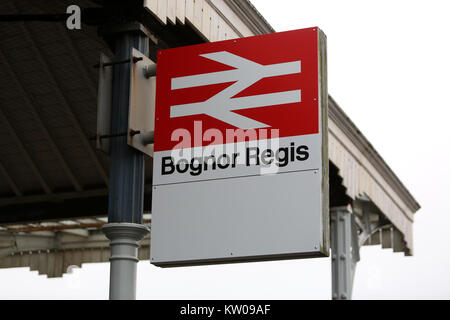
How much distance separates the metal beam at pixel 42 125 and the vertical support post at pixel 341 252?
4.30 metres

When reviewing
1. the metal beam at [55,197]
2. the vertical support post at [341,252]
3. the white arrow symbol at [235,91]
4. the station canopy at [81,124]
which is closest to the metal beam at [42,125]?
the station canopy at [81,124]

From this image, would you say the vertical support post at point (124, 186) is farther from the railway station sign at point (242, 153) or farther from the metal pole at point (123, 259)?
the railway station sign at point (242, 153)

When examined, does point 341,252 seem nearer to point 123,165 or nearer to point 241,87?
point 123,165

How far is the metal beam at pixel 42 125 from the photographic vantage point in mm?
11680

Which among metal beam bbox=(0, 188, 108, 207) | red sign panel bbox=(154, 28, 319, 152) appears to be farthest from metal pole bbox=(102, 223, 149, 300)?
metal beam bbox=(0, 188, 108, 207)

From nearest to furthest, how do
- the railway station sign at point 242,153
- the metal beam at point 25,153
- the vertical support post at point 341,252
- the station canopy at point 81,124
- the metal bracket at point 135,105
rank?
the railway station sign at point 242,153, the metal bracket at point 135,105, the station canopy at point 81,124, the metal beam at point 25,153, the vertical support post at point 341,252

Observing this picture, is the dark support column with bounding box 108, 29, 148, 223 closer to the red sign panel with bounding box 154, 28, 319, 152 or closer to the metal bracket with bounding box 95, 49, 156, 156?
the metal bracket with bounding box 95, 49, 156, 156

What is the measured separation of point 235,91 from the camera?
7070 millimetres

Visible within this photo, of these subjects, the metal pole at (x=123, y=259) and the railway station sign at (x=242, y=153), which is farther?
the metal pole at (x=123, y=259)

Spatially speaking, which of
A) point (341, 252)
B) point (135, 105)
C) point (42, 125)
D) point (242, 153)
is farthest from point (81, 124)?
point (242, 153)

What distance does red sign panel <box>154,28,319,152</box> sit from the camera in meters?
6.82

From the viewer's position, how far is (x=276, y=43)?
7.11 m

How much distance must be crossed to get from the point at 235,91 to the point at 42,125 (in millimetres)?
6344
